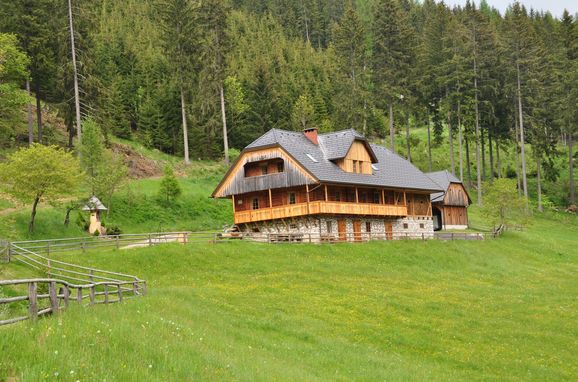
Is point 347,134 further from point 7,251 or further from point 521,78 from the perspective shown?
point 521,78

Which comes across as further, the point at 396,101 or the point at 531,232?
the point at 396,101

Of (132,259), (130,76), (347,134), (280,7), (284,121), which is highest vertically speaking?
(280,7)

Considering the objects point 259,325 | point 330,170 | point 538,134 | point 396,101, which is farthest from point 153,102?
point 259,325

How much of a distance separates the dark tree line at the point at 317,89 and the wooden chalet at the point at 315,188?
17876 mm

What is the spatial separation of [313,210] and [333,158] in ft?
18.0

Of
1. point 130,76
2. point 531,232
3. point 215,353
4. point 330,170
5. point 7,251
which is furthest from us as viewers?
point 130,76

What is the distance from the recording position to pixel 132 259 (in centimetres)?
3167

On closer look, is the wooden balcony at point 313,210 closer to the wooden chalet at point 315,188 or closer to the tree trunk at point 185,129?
the wooden chalet at point 315,188

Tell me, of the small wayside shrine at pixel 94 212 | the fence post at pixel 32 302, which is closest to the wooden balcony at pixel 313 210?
the small wayside shrine at pixel 94 212

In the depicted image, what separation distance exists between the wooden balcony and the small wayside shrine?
1008 cm

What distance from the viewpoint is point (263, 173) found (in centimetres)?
4450

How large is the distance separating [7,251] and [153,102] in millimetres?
42751

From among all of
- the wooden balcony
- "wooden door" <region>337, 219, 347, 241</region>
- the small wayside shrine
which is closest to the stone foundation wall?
"wooden door" <region>337, 219, 347, 241</region>

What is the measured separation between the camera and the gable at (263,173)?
139ft
